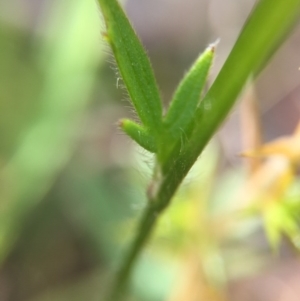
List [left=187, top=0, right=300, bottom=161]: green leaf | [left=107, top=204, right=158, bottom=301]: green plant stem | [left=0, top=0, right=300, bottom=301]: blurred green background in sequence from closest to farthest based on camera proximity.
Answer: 1. [left=187, top=0, right=300, bottom=161]: green leaf
2. [left=107, top=204, right=158, bottom=301]: green plant stem
3. [left=0, top=0, right=300, bottom=301]: blurred green background

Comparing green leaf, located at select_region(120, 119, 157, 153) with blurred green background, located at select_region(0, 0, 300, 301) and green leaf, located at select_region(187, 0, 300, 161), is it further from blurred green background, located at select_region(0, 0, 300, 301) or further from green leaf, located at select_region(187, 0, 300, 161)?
blurred green background, located at select_region(0, 0, 300, 301)

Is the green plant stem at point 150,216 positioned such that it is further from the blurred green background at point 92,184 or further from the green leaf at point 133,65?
the blurred green background at point 92,184

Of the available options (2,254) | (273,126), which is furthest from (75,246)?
(273,126)

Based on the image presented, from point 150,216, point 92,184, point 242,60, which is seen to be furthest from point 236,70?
point 92,184

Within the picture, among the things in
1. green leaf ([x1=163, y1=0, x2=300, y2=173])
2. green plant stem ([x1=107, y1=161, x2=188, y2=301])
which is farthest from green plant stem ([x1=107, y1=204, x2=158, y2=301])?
green leaf ([x1=163, y1=0, x2=300, y2=173])

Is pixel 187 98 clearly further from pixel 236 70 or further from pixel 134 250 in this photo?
pixel 134 250

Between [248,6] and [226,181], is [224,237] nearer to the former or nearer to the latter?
[226,181]

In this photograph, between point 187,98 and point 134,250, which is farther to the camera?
point 134,250
